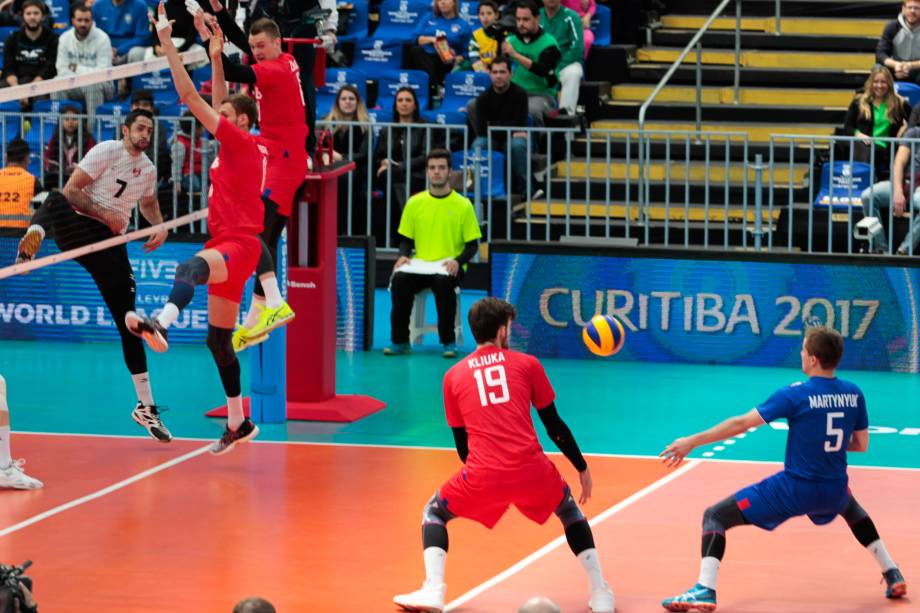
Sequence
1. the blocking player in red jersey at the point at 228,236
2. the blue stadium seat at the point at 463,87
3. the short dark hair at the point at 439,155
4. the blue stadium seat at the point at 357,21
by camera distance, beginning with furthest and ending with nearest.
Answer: the blue stadium seat at the point at 357,21, the blue stadium seat at the point at 463,87, the short dark hair at the point at 439,155, the blocking player in red jersey at the point at 228,236

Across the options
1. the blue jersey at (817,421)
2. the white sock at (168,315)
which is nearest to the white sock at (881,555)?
the blue jersey at (817,421)

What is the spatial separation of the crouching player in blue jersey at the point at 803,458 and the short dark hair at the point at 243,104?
4.81 meters

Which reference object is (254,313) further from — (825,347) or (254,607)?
(254,607)

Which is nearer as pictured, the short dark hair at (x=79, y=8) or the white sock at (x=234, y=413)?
the white sock at (x=234, y=413)

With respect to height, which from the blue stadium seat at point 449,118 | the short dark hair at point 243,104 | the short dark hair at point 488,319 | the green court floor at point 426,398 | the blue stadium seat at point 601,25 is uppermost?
the blue stadium seat at point 601,25

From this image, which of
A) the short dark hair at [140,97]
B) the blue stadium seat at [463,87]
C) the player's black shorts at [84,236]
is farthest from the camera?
Answer: the blue stadium seat at [463,87]

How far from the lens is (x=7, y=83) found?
20875mm

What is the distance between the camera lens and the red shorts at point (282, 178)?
499 inches

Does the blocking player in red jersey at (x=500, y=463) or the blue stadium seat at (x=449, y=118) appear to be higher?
the blue stadium seat at (x=449, y=118)

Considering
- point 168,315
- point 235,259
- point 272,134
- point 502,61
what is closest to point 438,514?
point 168,315

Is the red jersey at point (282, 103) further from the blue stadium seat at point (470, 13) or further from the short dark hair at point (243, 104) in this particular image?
the blue stadium seat at point (470, 13)

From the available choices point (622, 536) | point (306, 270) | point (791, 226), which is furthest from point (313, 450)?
point (791, 226)

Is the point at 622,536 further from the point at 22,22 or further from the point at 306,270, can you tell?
the point at 22,22

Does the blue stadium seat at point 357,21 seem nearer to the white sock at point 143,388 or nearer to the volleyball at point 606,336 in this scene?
the white sock at point 143,388
